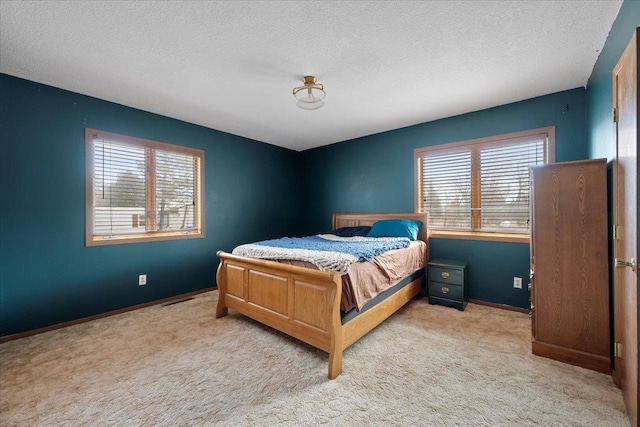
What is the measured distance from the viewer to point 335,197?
4.93 m

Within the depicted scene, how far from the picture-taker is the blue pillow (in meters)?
3.55

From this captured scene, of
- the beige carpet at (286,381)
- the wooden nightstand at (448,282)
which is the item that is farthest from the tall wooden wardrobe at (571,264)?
the wooden nightstand at (448,282)

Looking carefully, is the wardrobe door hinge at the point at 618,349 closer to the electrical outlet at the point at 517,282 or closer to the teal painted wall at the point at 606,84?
the teal painted wall at the point at 606,84

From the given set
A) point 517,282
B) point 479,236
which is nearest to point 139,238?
point 479,236

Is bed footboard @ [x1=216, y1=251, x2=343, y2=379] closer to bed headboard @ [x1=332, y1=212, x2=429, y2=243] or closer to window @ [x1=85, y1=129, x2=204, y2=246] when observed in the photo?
window @ [x1=85, y1=129, x2=204, y2=246]

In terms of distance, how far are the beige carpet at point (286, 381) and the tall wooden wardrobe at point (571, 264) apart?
17cm

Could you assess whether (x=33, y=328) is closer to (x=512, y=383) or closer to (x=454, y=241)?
(x=512, y=383)

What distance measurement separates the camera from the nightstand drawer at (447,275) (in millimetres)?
3076

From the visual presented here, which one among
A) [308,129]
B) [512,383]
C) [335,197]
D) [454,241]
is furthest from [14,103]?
[454,241]

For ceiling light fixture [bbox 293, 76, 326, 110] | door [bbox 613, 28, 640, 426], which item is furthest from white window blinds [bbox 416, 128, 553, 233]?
ceiling light fixture [bbox 293, 76, 326, 110]

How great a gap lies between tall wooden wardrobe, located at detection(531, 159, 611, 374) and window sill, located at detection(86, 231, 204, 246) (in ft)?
13.0

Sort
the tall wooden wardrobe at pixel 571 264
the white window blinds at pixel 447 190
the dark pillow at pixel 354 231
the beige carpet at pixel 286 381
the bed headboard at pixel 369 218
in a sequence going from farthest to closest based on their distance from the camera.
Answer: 1. the dark pillow at pixel 354 231
2. the bed headboard at pixel 369 218
3. the white window blinds at pixel 447 190
4. the tall wooden wardrobe at pixel 571 264
5. the beige carpet at pixel 286 381

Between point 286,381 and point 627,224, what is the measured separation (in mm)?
2210

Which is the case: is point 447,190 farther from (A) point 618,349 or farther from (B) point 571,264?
(A) point 618,349
